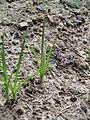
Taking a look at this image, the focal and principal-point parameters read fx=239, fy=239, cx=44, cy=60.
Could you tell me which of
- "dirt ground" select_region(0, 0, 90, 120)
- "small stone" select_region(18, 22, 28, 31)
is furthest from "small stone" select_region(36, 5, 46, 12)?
"small stone" select_region(18, 22, 28, 31)

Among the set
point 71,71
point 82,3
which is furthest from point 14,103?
point 82,3

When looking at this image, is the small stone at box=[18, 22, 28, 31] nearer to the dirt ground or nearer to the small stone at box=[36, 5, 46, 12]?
the dirt ground

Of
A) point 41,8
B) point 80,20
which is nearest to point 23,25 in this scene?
point 41,8

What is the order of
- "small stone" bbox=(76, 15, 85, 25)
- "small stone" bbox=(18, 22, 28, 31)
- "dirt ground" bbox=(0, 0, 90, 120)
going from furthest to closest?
1. "small stone" bbox=(76, 15, 85, 25)
2. "small stone" bbox=(18, 22, 28, 31)
3. "dirt ground" bbox=(0, 0, 90, 120)

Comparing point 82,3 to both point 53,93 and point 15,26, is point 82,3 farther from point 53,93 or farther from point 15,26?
point 53,93

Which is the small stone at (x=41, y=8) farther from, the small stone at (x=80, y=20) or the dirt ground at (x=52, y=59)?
the small stone at (x=80, y=20)

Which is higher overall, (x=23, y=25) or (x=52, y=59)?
(x=23, y=25)

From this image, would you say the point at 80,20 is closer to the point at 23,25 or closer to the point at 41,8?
the point at 41,8

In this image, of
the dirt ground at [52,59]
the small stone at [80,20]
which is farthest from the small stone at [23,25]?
the small stone at [80,20]
